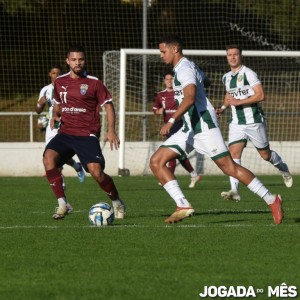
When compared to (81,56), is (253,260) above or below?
below

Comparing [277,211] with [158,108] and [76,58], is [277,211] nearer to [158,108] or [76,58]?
[76,58]

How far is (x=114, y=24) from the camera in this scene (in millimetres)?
29703

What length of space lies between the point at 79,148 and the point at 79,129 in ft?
0.90

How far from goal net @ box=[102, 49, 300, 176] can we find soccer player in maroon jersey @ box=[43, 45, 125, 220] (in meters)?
9.94

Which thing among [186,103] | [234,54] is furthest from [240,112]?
[186,103]

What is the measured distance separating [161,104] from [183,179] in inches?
136

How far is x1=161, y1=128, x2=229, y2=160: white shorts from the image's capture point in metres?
10.9

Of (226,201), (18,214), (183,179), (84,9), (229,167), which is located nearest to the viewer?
(229,167)

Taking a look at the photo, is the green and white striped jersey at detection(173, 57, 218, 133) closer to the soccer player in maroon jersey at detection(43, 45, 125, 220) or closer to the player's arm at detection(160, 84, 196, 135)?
the player's arm at detection(160, 84, 196, 135)

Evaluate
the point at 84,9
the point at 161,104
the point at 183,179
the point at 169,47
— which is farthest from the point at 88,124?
the point at 84,9

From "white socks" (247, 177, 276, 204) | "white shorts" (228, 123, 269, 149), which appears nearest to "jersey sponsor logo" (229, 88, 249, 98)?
"white shorts" (228, 123, 269, 149)

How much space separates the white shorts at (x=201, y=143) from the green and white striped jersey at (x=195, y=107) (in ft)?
0.21

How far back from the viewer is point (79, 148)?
1177 centimetres

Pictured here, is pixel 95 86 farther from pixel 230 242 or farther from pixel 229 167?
pixel 230 242
